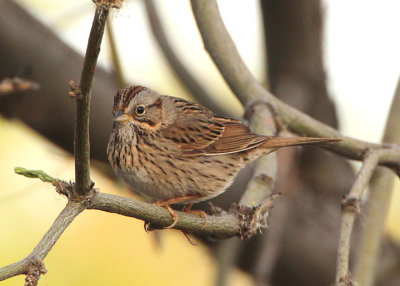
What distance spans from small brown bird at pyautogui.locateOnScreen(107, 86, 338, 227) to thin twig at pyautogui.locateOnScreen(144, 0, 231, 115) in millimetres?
1600

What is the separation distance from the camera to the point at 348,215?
3.50m

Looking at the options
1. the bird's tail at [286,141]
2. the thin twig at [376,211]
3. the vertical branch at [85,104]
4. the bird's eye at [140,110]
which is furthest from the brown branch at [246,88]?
the vertical branch at [85,104]

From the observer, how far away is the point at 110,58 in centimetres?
574

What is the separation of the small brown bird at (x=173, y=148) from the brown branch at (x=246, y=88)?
0.32 feet

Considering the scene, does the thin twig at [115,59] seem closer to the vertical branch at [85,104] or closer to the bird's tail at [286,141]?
the bird's tail at [286,141]

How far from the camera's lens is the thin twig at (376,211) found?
426cm

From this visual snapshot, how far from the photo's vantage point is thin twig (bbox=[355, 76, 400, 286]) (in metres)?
4.26

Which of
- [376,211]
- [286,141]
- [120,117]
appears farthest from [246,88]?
[376,211]

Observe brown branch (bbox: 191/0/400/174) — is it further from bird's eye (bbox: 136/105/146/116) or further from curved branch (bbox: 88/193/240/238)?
curved branch (bbox: 88/193/240/238)

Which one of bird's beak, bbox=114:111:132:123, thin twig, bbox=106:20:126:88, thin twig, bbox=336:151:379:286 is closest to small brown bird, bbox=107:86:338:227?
bird's beak, bbox=114:111:132:123

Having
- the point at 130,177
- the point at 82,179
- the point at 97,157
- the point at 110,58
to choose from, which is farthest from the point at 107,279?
the point at 82,179

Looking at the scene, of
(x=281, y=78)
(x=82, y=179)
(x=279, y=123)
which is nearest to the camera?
(x=82, y=179)

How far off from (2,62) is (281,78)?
2820mm

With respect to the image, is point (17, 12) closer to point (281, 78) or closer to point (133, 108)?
point (133, 108)
